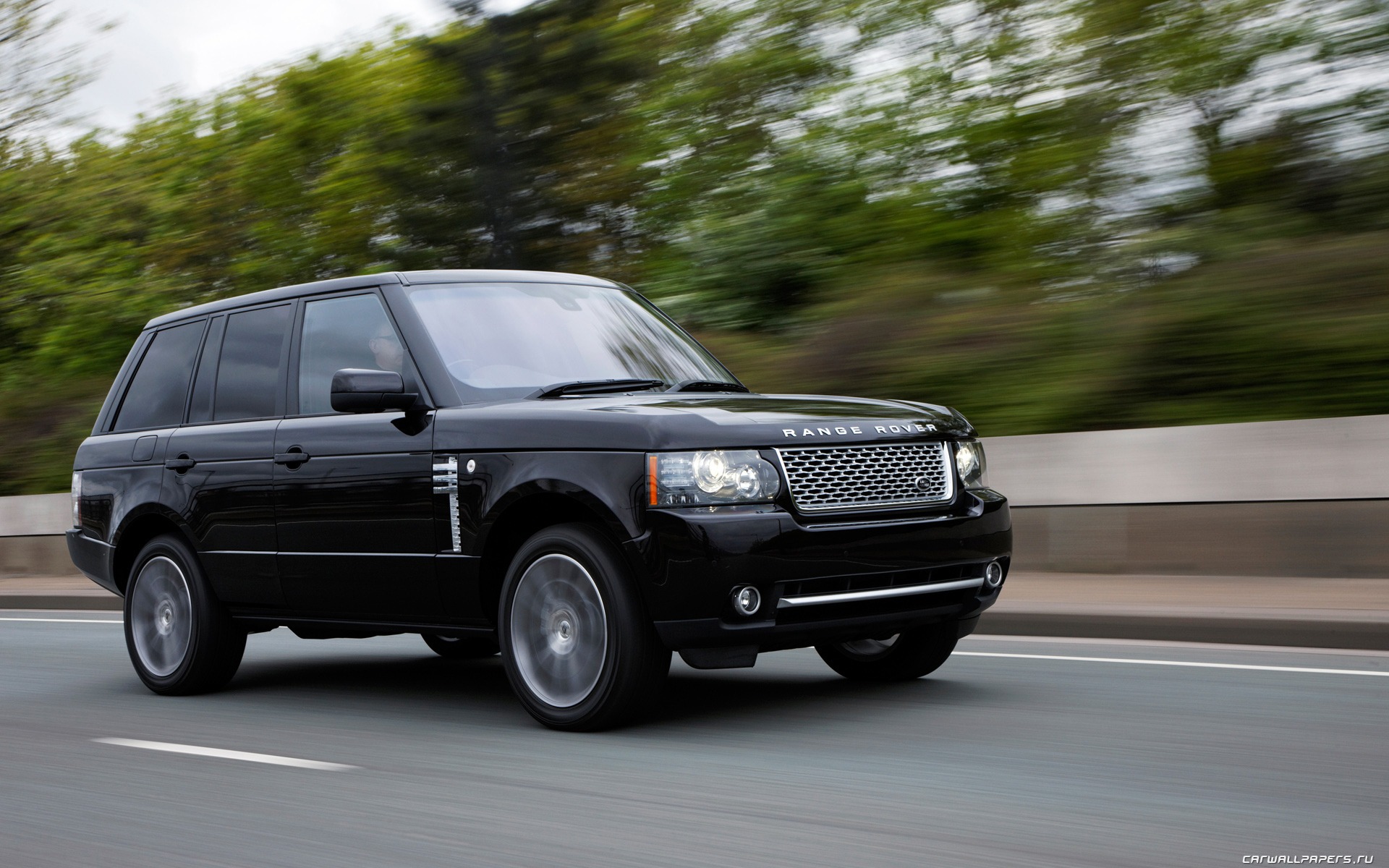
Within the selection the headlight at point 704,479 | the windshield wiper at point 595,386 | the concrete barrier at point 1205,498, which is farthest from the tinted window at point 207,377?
the concrete barrier at point 1205,498

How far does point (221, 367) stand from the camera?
7.68 m

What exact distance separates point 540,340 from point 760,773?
2424 mm

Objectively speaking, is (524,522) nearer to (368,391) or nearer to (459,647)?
(368,391)

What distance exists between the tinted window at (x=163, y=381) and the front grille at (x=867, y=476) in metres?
3.80

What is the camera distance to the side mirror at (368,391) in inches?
239

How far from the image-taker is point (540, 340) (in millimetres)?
6695

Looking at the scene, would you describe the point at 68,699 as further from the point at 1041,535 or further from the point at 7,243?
the point at 7,243

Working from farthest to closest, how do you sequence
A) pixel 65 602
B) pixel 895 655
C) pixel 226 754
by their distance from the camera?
pixel 65 602 < pixel 895 655 < pixel 226 754

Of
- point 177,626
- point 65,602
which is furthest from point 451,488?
point 65,602

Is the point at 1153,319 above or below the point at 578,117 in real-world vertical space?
below

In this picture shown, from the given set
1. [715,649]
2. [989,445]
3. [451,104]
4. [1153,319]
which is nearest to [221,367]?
[715,649]

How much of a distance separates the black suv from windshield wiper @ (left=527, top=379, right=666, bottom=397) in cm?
1

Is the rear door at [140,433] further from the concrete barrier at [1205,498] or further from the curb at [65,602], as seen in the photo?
the curb at [65,602]

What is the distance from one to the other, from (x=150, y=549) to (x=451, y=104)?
35.1 feet
